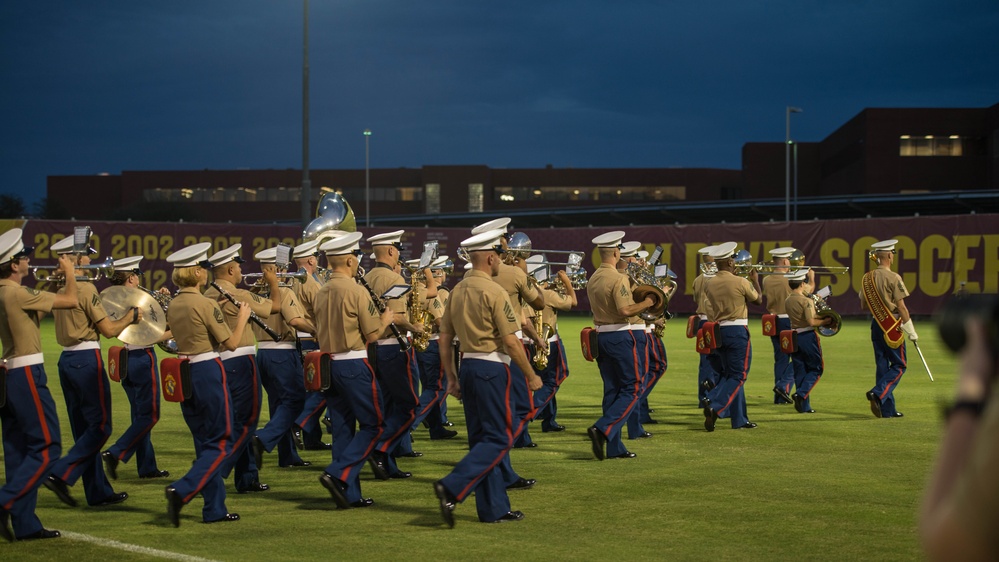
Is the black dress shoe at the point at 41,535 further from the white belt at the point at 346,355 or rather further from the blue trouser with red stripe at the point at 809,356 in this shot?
the blue trouser with red stripe at the point at 809,356

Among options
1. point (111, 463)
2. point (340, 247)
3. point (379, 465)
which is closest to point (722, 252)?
point (379, 465)

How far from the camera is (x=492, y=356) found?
7.96 metres

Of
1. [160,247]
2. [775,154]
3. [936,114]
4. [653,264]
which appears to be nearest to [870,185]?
[936,114]

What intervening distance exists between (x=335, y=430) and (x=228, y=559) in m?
2.07

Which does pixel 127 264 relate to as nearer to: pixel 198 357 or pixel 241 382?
pixel 241 382

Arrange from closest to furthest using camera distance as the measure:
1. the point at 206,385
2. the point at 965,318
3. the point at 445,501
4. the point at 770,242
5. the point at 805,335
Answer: the point at 965,318 < the point at 445,501 < the point at 206,385 < the point at 805,335 < the point at 770,242

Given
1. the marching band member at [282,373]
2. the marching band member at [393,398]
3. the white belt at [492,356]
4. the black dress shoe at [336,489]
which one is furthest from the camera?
the marching band member at [282,373]

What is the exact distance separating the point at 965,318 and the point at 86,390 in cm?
841

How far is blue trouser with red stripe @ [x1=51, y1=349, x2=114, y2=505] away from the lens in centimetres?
859

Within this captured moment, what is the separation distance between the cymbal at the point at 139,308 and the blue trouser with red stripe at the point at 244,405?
776mm

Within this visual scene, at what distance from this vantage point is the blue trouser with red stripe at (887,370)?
13398 mm

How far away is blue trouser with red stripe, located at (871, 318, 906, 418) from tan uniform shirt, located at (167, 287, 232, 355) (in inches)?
349

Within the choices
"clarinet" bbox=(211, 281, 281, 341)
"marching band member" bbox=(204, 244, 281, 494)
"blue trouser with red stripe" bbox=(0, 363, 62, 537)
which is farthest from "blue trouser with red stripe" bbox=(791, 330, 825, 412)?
"blue trouser with red stripe" bbox=(0, 363, 62, 537)

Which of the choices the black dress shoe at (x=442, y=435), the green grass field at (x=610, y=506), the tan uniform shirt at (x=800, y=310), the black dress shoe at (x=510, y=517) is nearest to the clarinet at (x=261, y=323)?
the green grass field at (x=610, y=506)
